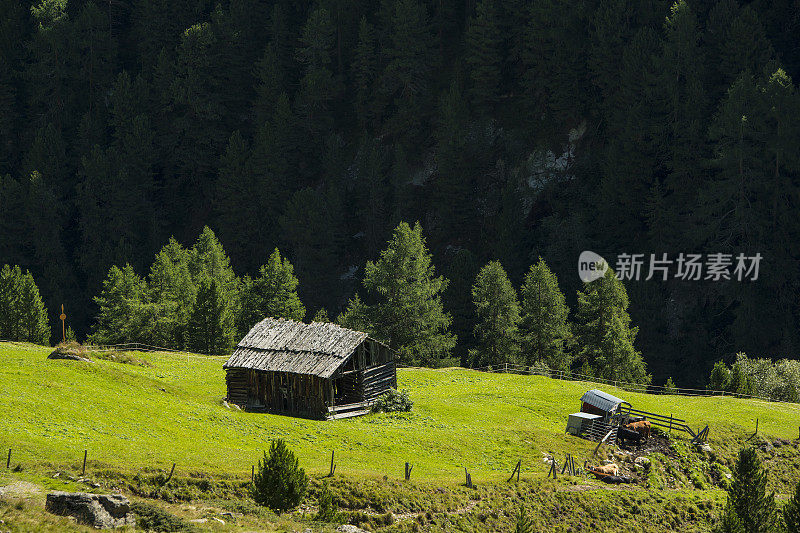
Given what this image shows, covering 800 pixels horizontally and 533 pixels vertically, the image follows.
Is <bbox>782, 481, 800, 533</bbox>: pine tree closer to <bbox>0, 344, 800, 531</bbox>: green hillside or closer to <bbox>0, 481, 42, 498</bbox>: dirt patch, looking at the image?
<bbox>0, 344, 800, 531</bbox>: green hillside

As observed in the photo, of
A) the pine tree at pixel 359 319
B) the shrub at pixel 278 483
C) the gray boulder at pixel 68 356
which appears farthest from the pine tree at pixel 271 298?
the shrub at pixel 278 483

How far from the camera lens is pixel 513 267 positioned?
138m

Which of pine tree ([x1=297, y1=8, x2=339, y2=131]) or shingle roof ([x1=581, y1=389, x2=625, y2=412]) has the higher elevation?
pine tree ([x1=297, y1=8, x2=339, y2=131])

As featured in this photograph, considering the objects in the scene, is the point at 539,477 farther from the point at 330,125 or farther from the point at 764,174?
the point at 330,125

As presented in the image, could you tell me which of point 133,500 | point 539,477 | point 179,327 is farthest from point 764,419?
point 179,327

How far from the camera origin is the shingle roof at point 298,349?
249ft

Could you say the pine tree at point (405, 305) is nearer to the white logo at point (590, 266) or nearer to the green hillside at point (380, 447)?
the white logo at point (590, 266)

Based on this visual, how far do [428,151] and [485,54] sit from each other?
17742mm

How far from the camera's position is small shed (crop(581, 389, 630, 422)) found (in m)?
74.5

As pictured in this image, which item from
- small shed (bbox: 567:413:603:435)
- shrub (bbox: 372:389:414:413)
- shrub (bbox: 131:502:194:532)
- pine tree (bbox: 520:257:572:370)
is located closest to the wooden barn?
shrub (bbox: 372:389:414:413)

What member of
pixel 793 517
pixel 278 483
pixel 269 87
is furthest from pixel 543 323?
pixel 269 87

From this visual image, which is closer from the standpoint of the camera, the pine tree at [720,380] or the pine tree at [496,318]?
the pine tree at [720,380]

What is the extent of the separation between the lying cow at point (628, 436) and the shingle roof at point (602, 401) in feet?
7.04

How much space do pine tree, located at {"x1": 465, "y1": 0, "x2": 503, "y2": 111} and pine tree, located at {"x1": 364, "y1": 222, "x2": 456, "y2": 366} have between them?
47.1 m
